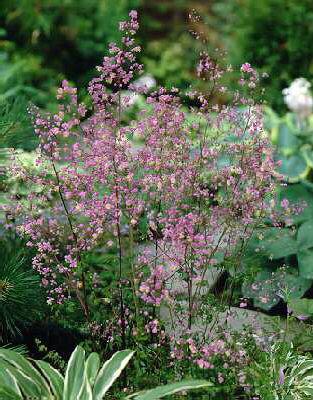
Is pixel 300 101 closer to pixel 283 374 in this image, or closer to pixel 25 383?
pixel 283 374

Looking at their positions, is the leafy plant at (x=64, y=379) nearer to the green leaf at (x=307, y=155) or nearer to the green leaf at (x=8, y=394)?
the green leaf at (x=8, y=394)

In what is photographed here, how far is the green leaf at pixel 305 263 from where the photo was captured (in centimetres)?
381

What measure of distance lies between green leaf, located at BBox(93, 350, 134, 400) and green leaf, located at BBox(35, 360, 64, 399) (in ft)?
0.35

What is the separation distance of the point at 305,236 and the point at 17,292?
4.79 feet

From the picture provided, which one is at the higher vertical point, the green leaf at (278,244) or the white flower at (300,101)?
the white flower at (300,101)

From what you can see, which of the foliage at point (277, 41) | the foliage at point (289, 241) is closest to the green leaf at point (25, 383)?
the foliage at point (289, 241)

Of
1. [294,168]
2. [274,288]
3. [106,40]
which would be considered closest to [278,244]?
[274,288]

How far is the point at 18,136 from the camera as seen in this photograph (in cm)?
325

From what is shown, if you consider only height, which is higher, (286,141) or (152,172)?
(286,141)

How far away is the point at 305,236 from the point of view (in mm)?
3926

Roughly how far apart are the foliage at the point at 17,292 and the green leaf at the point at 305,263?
123 centimetres

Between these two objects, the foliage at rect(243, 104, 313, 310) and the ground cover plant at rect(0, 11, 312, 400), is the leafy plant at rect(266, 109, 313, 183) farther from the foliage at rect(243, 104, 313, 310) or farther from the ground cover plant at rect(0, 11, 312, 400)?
the ground cover plant at rect(0, 11, 312, 400)

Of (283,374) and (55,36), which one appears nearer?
(283,374)

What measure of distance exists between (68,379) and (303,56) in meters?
4.66
